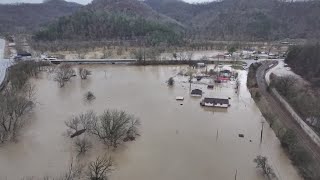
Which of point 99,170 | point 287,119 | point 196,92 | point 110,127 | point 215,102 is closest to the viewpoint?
point 99,170

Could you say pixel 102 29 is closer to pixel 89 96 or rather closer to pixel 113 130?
pixel 89 96

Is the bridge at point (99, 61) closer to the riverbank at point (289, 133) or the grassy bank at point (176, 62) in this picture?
the grassy bank at point (176, 62)

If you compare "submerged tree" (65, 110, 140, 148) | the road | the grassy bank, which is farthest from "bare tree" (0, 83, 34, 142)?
the grassy bank

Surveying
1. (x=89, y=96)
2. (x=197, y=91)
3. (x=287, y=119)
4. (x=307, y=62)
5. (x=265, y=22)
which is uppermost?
(x=265, y=22)

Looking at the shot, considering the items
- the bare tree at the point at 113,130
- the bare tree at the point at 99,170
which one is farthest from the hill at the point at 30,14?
the bare tree at the point at 99,170

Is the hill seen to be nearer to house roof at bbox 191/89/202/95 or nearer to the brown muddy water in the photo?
the brown muddy water

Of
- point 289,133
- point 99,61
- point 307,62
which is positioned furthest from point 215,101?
point 99,61

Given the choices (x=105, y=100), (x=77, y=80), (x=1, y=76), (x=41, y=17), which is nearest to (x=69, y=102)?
(x=105, y=100)
